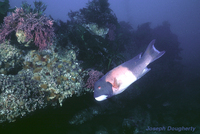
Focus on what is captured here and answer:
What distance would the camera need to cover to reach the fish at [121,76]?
2.06 metres

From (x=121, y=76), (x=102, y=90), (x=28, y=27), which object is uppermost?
(x=28, y=27)

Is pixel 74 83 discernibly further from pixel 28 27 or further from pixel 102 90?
pixel 28 27

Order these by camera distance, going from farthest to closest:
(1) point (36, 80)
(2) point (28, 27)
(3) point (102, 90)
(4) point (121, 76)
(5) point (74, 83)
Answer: (5) point (74, 83), (2) point (28, 27), (1) point (36, 80), (4) point (121, 76), (3) point (102, 90)

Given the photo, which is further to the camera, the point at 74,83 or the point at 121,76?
the point at 74,83

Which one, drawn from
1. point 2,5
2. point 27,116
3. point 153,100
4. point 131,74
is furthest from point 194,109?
point 2,5

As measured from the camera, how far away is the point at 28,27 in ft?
10.6

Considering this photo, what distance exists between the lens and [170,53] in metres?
9.47

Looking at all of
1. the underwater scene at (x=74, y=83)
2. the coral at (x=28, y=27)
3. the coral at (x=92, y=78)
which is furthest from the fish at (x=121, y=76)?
the coral at (x=28, y=27)

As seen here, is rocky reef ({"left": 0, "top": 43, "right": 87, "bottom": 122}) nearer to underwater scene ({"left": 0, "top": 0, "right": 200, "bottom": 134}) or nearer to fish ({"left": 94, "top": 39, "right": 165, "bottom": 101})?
underwater scene ({"left": 0, "top": 0, "right": 200, "bottom": 134})

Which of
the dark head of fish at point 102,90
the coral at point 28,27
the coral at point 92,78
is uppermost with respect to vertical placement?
the coral at point 28,27

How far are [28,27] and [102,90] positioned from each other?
125 inches

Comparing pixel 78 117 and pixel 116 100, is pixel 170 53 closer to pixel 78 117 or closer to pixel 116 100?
pixel 116 100

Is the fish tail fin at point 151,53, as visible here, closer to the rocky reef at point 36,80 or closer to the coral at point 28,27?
the rocky reef at point 36,80

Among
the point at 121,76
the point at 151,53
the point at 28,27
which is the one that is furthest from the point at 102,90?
the point at 28,27
